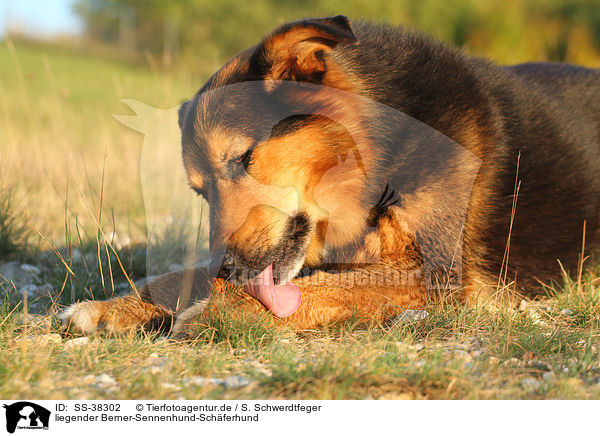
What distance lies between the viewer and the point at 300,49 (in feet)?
9.35

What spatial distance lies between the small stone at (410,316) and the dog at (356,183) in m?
0.07

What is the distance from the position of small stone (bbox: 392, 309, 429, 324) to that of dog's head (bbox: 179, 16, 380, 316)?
1.93ft

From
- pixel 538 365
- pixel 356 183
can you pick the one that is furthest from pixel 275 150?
pixel 538 365

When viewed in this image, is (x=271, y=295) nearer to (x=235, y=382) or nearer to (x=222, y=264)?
(x=222, y=264)

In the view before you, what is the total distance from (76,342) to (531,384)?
6.85ft

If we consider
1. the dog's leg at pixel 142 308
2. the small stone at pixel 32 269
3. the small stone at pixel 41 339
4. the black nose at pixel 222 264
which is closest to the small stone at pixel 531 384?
the black nose at pixel 222 264

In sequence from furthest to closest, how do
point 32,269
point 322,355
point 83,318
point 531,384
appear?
point 32,269 < point 83,318 < point 322,355 < point 531,384

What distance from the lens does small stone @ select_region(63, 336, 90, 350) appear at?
101 inches

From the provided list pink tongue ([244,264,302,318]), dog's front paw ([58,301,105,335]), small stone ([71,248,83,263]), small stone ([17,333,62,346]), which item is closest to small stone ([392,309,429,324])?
pink tongue ([244,264,302,318])

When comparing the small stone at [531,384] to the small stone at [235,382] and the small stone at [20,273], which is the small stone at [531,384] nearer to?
the small stone at [235,382]

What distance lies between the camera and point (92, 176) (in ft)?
21.4
